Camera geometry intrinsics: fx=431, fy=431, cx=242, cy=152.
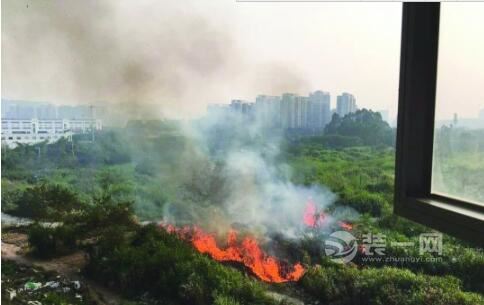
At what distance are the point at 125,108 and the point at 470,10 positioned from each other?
1238 mm

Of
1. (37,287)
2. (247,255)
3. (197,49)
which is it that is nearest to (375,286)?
(247,255)

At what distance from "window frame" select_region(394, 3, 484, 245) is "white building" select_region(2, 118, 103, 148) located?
1.09 metres

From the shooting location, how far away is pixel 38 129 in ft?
5.29

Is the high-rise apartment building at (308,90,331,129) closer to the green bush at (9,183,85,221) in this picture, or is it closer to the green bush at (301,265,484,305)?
the green bush at (301,265,484,305)

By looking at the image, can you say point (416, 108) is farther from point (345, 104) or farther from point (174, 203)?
point (174, 203)

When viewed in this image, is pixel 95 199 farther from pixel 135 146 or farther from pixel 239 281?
pixel 239 281

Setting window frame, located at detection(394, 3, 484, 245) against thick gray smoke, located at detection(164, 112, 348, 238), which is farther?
thick gray smoke, located at detection(164, 112, 348, 238)

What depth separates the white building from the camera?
160cm

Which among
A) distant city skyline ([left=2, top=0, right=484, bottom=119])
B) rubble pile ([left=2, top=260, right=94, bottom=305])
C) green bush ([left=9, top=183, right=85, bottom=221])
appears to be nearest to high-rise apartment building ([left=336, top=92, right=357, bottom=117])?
distant city skyline ([left=2, top=0, right=484, bottom=119])

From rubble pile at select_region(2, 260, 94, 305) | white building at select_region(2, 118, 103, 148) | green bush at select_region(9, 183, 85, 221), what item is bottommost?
rubble pile at select_region(2, 260, 94, 305)

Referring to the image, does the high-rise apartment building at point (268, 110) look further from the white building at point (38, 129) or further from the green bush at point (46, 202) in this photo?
the green bush at point (46, 202)

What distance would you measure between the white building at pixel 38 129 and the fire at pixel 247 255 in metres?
0.51

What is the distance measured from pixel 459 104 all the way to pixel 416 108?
20cm

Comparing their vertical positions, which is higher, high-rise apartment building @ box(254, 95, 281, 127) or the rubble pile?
high-rise apartment building @ box(254, 95, 281, 127)
